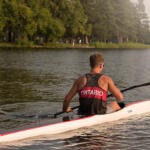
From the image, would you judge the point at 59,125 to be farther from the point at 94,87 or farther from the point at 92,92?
the point at 94,87

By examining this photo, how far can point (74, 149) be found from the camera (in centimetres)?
714

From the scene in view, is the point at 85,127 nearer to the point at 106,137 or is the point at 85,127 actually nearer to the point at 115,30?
the point at 106,137

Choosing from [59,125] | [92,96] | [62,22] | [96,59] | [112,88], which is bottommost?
[59,125]

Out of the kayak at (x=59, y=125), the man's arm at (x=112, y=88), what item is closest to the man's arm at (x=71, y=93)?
the kayak at (x=59, y=125)

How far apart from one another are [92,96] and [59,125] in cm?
104

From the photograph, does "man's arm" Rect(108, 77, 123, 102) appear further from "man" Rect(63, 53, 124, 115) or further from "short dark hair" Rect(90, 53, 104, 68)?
"short dark hair" Rect(90, 53, 104, 68)

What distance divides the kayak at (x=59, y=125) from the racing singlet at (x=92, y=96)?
1.04ft

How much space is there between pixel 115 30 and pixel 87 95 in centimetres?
11039

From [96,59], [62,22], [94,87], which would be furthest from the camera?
[62,22]

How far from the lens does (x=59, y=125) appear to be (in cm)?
802

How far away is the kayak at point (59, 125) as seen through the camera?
7.38m

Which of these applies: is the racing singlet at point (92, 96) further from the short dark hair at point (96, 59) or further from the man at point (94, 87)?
the short dark hair at point (96, 59)

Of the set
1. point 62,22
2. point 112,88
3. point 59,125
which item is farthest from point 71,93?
point 62,22

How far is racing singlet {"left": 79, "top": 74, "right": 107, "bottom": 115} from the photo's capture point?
25.4ft
